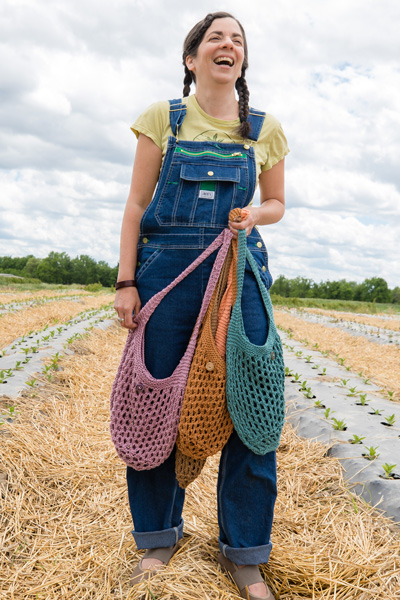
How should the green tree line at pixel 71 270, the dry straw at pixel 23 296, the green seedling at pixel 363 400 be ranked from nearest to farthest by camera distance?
the green seedling at pixel 363 400 → the dry straw at pixel 23 296 → the green tree line at pixel 71 270

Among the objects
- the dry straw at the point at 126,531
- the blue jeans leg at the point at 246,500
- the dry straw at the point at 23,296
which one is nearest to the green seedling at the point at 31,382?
the dry straw at the point at 126,531

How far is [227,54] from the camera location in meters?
1.79

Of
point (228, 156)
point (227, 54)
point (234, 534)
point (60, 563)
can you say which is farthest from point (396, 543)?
point (227, 54)

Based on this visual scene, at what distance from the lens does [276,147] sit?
1925 mm

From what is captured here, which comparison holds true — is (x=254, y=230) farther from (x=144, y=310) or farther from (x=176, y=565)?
(x=176, y=565)

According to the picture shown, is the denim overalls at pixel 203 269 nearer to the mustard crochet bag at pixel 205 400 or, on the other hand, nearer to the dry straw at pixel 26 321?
the mustard crochet bag at pixel 205 400

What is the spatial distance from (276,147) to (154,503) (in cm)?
144

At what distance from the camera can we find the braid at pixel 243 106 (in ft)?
5.95

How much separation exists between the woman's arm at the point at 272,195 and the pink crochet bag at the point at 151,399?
0.22m

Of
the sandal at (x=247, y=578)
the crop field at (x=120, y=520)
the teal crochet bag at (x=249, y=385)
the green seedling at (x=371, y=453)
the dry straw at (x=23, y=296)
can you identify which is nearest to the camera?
the teal crochet bag at (x=249, y=385)

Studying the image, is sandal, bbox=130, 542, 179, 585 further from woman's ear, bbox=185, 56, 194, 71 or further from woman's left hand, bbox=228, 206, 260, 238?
woman's ear, bbox=185, 56, 194, 71

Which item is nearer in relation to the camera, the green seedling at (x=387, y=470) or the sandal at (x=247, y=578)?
the sandal at (x=247, y=578)

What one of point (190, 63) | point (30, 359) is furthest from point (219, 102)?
point (30, 359)

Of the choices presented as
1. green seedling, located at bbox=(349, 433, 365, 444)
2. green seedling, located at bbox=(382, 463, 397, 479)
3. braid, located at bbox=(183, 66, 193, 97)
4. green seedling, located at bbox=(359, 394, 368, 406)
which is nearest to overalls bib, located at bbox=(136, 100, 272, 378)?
braid, located at bbox=(183, 66, 193, 97)
